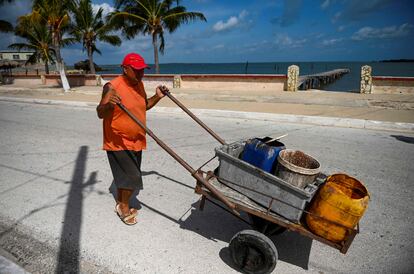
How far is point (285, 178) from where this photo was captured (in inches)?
103

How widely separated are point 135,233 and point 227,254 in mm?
1067

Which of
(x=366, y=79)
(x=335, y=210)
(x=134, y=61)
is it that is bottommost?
(x=335, y=210)

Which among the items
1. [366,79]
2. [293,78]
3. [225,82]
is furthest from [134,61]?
[225,82]

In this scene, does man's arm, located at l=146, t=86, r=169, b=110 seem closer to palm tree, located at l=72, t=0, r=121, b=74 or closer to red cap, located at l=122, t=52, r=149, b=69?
red cap, located at l=122, t=52, r=149, b=69

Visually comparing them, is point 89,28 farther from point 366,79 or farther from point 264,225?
point 264,225

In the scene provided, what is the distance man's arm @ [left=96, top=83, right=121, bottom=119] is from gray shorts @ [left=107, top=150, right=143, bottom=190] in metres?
0.51

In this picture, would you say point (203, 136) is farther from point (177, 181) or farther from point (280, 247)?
point (280, 247)

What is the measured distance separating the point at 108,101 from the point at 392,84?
1554 cm

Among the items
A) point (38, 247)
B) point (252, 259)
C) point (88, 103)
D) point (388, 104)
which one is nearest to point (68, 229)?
point (38, 247)

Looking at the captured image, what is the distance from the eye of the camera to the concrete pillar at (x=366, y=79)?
583 inches

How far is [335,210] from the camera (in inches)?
92.4

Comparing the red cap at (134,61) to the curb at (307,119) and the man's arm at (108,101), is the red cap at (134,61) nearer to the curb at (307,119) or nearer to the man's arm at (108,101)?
the man's arm at (108,101)

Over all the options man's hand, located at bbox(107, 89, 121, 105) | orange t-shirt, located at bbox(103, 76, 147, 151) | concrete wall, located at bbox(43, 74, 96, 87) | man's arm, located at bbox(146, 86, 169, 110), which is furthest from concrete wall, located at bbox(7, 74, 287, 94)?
man's hand, located at bbox(107, 89, 121, 105)

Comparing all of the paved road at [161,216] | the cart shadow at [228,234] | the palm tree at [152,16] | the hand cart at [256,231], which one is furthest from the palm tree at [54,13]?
the hand cart at [256,231]
